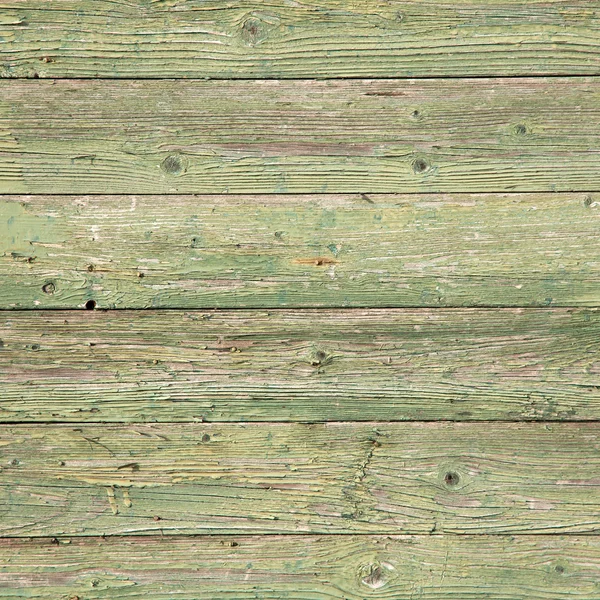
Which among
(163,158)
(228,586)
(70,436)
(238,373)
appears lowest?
(228,586)

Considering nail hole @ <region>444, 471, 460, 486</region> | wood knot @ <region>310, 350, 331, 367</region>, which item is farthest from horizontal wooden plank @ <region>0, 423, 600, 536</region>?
wood knot @ <region>310, 350, 331, 367</region>

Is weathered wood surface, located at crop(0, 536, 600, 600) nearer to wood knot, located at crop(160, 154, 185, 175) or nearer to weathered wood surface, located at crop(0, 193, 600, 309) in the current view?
weathered wood surface, located at crop(0, 193, 600, 309)

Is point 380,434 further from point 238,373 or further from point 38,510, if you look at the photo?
point 38,510

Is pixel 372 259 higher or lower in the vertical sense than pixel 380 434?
higher

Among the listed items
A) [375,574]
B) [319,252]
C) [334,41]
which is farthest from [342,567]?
[334,41]

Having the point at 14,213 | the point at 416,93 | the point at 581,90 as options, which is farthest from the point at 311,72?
the point at 14,213

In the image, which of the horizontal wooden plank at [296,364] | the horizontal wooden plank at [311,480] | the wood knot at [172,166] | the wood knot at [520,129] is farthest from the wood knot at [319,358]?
the wood knot at [520,129]

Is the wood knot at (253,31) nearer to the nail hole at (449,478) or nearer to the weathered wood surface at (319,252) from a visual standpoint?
the weathered wood surface at (319,252)
